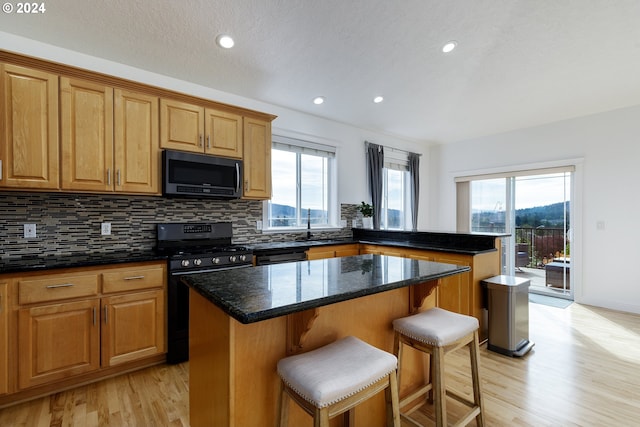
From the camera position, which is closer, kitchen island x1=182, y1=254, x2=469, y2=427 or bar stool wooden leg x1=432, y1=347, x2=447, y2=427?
kitchen island x1=182, y1=254, x2=469, y2=427

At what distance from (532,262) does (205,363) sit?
18.0 feet

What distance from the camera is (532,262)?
4980 mm

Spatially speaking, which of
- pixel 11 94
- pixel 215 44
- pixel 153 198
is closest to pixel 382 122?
pixel 215 44

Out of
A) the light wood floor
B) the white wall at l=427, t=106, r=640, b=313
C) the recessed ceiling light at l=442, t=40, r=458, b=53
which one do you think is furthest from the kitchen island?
the white wall at l=427, t=106, r=640, b=313

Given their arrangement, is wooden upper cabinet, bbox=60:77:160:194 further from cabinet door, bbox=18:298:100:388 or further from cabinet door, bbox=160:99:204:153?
cabinet door, bbox=18:298:100:388

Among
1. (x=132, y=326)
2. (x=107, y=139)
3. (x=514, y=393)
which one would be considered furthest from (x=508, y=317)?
(x=107, y=139)

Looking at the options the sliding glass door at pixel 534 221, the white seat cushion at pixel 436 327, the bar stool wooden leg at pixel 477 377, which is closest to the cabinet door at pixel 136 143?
the white seat cushion at pixel 436 327

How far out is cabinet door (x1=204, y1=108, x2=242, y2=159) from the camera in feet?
10.1

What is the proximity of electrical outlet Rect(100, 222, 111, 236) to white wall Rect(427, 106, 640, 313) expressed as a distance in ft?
18.7

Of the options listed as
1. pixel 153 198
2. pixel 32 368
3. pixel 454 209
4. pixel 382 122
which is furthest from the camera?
pixel 454 209

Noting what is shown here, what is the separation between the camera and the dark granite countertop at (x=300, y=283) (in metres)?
1.06

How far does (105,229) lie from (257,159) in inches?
64.4

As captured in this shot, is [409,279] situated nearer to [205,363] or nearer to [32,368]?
[205,363]

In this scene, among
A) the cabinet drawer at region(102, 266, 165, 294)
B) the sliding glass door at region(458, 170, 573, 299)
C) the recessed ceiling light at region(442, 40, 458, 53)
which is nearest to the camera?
the cabinet drawer at region(102, 266, 165, 294)
